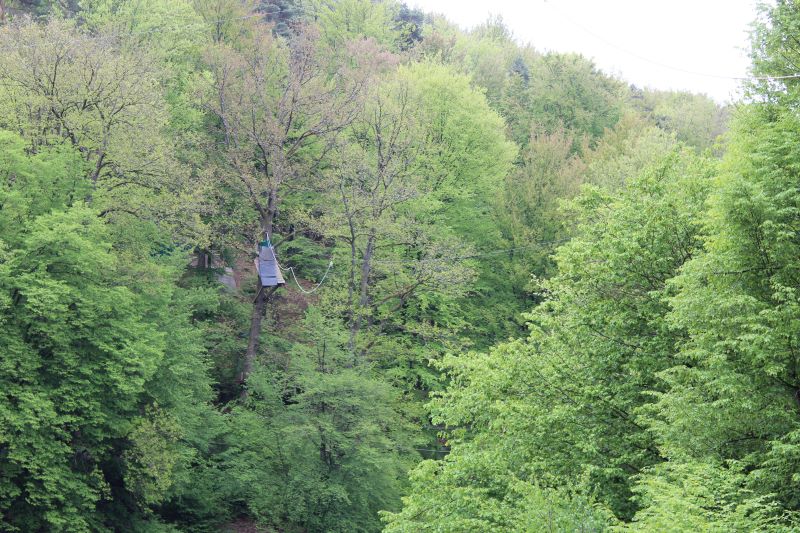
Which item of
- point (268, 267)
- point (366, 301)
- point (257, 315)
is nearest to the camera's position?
point (268, 267)

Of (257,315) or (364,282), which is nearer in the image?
(364,282)

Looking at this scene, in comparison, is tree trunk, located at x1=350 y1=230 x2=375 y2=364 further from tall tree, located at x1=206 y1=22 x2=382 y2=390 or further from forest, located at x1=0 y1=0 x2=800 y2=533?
tall tree, located at x1=206 y1=22 x2=382 y2=390

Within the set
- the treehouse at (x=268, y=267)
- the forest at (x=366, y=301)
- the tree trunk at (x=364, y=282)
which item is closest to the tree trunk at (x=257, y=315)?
the forest at (x=366, y=301)

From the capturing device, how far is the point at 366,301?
34.1 meters

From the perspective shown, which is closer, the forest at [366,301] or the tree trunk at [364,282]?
the forest at [366,301]

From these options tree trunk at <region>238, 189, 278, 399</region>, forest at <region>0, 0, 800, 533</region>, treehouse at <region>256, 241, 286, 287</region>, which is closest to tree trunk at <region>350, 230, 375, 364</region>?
forest at <region>0, 0, 800, 533</region>

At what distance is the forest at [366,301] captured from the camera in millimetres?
14906

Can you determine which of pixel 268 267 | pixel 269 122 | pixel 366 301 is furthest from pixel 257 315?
pixel 269 122

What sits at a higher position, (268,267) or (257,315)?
(268,267)

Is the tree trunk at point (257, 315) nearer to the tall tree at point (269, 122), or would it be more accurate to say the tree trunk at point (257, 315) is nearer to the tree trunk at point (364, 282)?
the tall tree at point (269, 122)

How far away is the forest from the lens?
14.9 m

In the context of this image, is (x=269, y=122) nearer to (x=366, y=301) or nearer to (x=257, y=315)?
(x=257, y=315)

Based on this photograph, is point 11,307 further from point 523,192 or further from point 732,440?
point 523,192

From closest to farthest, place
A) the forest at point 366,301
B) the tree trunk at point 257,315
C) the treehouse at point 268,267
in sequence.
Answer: the forest at point 366,301, the treehouse at point 268,267, the tree trunk at point 257,315
